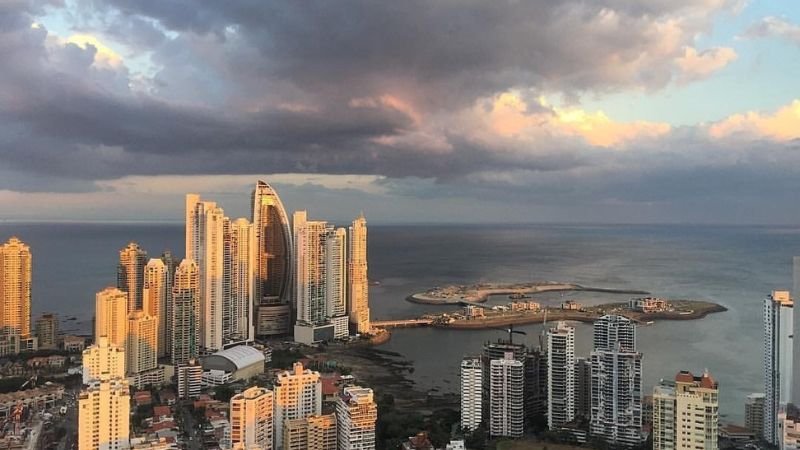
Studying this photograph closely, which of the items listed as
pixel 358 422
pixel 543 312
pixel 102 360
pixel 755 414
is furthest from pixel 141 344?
pixel 543 312

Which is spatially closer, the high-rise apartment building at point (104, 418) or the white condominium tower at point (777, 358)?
the high-rise apartment building at point (104, 418)

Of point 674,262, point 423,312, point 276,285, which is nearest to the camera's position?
point 276,285

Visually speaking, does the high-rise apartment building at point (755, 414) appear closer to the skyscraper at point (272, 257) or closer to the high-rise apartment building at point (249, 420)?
the high-rise apartment building at point (249, 420)

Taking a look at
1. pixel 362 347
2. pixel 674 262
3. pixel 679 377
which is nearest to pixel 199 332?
pixel 362 347

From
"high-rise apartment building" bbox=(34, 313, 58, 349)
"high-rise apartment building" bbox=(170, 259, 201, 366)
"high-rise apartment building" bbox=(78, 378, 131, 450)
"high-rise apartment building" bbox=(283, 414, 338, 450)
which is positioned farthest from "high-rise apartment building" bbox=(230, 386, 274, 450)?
"high-rise apartment building" bbox=(34, 313, 58, 349)

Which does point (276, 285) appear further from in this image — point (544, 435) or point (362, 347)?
point (544, 435)

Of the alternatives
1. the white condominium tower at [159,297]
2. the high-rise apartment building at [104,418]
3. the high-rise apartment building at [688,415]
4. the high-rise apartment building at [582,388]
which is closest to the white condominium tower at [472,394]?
the high-rise apartment building at [582,388]

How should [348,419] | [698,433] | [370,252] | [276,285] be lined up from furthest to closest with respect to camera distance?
[370,252] → [276,285] → [348,419] → [698,433]
